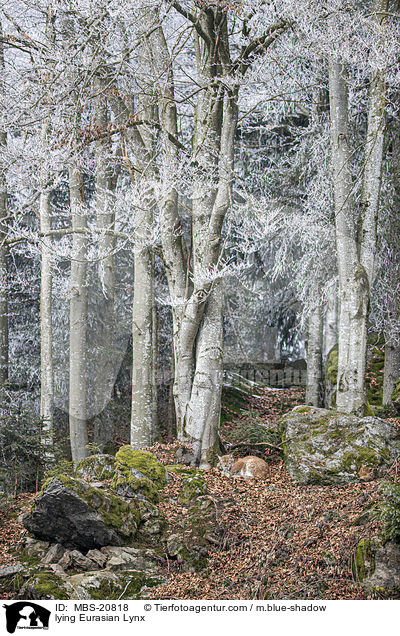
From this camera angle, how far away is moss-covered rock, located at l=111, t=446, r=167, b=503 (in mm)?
4645

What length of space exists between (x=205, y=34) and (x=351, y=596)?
618cm

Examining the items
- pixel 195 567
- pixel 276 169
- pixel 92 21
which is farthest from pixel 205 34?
pixel 195 567

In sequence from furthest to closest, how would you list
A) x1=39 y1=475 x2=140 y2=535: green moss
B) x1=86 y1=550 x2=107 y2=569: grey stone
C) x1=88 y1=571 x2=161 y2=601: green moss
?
x1=39 y1=475 x2=140 y2=535: green moss, x1=86 y1=550 x2=107 y2=569: grey stone, x1=88 y1=571 x2=161 y2=601: green moss

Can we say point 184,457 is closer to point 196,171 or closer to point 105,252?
point 196,171

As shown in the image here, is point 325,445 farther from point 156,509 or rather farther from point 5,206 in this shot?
point 5,206

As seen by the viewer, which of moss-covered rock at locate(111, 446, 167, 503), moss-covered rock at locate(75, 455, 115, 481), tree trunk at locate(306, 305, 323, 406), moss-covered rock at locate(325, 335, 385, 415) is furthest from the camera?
tree trunk at locate(306, 305, 323, 406)

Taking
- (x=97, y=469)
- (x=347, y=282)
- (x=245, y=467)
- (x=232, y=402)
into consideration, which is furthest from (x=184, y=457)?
(x=232, y=402)

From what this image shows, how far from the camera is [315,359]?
412 inches

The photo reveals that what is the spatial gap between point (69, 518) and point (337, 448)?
2.94 meters

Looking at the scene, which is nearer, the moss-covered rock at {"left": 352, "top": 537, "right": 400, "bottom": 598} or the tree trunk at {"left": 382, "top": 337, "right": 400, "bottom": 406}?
the moss-covered rock at {"left": 352, "top": 537, "right": 400, "bottom": 598}

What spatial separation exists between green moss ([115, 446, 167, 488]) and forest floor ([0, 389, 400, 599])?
0.13 m

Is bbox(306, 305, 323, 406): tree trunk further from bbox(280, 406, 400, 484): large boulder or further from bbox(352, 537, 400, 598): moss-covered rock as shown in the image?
bbox(352, 537, 400, 598): moss-covered rock

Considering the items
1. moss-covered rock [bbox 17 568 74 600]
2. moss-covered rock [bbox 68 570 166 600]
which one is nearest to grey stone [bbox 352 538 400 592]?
moss-covered rock [bbox 68 570 166 600]
